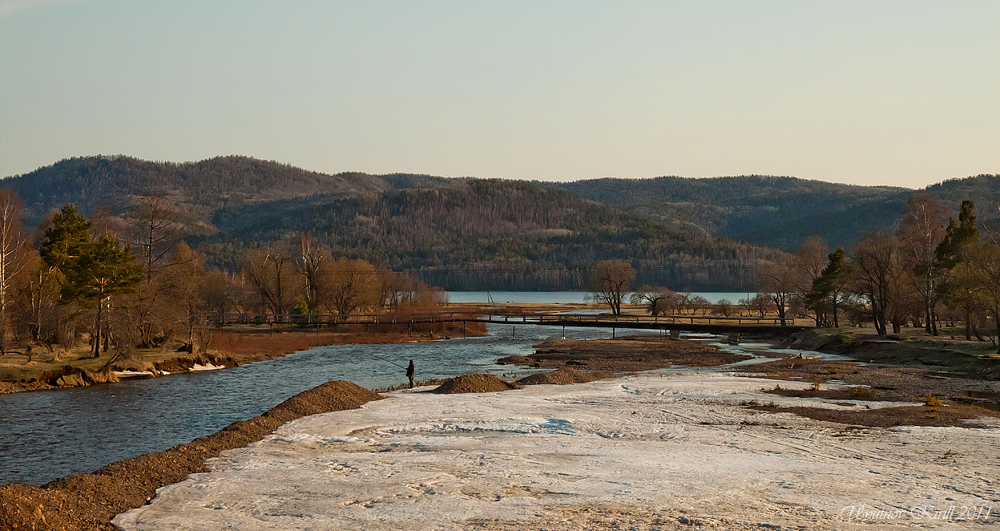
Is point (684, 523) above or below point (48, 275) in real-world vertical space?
below

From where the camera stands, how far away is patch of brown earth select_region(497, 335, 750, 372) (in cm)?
5562

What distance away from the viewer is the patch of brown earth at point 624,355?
Result: 182ft

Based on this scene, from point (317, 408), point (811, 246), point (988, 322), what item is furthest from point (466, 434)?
point (811, 246)

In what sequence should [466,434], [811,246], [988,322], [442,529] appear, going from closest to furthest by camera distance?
[442,529], [466,434], [988,322], [811,246]

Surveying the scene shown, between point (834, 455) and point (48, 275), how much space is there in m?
54.3

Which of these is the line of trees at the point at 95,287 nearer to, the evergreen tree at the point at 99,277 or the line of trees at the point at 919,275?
the evergreen tree at the point at 99,277

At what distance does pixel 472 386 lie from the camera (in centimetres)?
3747

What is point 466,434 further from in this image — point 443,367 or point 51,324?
point 51,324

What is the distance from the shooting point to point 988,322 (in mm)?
66062

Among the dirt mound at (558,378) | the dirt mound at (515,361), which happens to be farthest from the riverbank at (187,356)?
the dirt mound at (558,378)

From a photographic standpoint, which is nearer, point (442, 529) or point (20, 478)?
point (442, 529)

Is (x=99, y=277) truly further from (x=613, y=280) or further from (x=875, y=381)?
(x=613, y=280)

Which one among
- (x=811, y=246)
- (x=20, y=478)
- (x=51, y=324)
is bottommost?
(x=20, y=478)

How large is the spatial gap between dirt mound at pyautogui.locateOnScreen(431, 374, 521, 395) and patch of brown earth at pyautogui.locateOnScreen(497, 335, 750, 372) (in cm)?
1414
